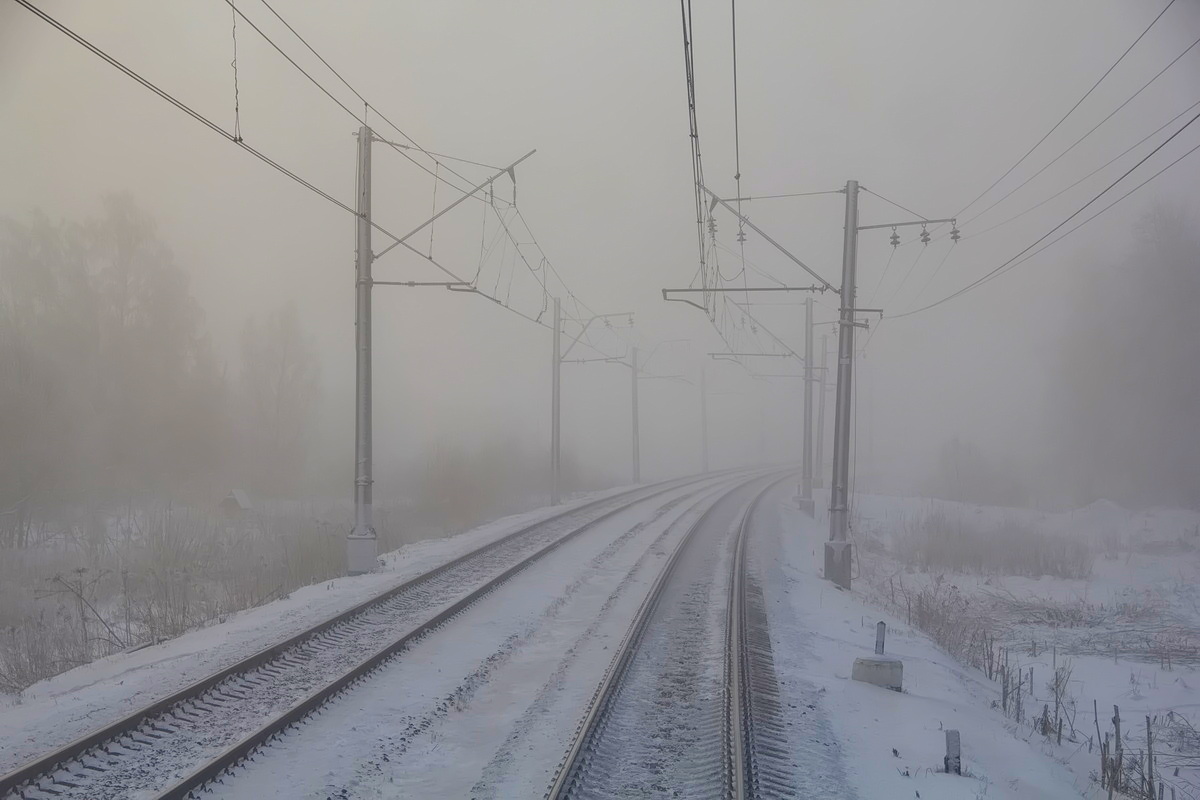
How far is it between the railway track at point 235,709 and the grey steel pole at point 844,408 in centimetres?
786

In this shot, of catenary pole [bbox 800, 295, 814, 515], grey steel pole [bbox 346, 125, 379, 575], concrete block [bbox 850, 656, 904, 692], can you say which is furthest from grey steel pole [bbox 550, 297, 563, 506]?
concrete block [bbox 850, 656, 904, 692]

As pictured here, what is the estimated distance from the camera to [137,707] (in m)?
7.13

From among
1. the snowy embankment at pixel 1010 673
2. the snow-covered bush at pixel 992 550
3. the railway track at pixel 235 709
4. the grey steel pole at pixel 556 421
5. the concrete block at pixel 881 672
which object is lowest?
the snow-covered bush at pixel 992 550

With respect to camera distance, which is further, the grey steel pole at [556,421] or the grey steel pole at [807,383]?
the grey steel pole at [807,383]

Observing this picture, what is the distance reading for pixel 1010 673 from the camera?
37.0 feet

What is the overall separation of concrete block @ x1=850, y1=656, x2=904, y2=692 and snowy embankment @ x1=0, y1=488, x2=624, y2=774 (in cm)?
661

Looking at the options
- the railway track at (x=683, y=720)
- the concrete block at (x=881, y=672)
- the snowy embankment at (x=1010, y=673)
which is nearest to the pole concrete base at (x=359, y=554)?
the railway track at (x=683, y=720)

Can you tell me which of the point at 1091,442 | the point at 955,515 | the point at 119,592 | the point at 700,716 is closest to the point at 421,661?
the point at 700,716

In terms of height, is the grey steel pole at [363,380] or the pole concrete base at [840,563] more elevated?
the grey steel pole at [363,380]

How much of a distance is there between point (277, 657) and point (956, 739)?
266 inches

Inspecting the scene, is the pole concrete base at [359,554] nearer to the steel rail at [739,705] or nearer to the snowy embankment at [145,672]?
the snowy embankment at [145,672]

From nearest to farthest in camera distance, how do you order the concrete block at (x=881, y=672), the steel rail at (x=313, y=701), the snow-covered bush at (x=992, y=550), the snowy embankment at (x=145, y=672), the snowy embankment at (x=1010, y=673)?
1. the steel rail at (x=313, y=701)
2. the snowy embankment at (x=145, y=672)
3. the snowy embankment at (x=1010, y=673)
4. the concrete block at (x=881, y=672)
5. the snow-covered bush at (x=992, y=550)

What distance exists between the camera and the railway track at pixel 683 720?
19.6 feet

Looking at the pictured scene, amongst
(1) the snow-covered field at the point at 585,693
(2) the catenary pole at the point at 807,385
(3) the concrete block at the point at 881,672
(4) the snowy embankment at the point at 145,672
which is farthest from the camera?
(2) the catenary pole at the point at 807,385
